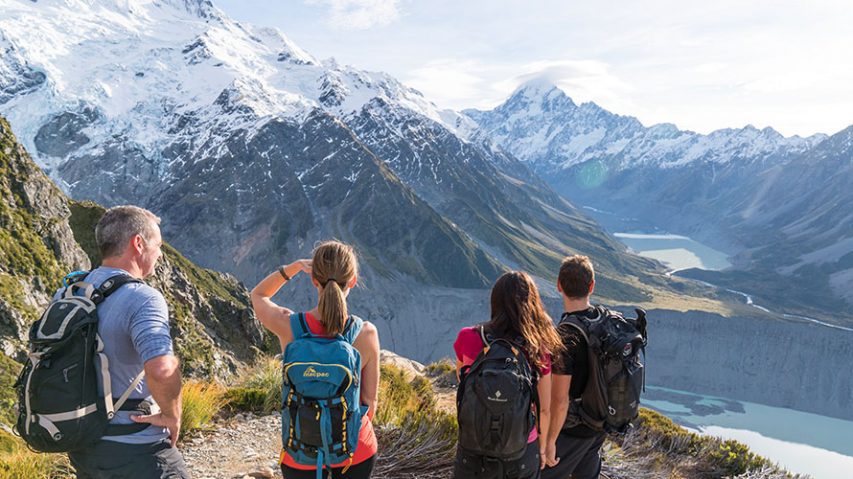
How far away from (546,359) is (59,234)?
99.0 feet

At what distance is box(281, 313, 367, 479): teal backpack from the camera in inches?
157

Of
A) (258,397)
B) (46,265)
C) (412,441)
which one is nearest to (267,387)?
(258,397)

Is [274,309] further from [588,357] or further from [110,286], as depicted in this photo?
[588,357]

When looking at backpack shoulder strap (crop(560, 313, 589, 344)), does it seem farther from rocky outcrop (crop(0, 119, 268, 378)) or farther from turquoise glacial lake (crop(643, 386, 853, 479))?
turquoise glacial lake (crop(643, 386, 853, 479))

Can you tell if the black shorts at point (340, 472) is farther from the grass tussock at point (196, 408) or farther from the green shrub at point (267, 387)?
the green shrub at point (267, 387)

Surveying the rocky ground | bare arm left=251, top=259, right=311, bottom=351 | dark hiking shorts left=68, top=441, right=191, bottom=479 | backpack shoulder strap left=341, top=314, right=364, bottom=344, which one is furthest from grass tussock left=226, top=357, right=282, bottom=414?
backpack shoulder strap left=341, top=314, right=364, bottom=344

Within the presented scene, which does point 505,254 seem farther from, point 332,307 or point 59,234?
point 332,307

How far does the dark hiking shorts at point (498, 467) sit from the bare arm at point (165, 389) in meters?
2.47

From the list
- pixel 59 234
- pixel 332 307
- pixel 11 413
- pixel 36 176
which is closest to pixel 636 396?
pixel 332 307

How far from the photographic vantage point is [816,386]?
129625 mm

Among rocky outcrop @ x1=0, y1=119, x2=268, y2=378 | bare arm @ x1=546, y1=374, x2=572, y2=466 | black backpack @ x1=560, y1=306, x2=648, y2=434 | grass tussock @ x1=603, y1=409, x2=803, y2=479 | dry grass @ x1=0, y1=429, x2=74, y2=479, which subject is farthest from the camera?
rocky outcrop @ x1=0, y1=119, x2=268, y2=378

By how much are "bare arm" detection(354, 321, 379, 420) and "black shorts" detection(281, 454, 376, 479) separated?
39 centimetres

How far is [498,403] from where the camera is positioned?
4465mm

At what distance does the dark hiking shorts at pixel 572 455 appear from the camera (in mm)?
5672
